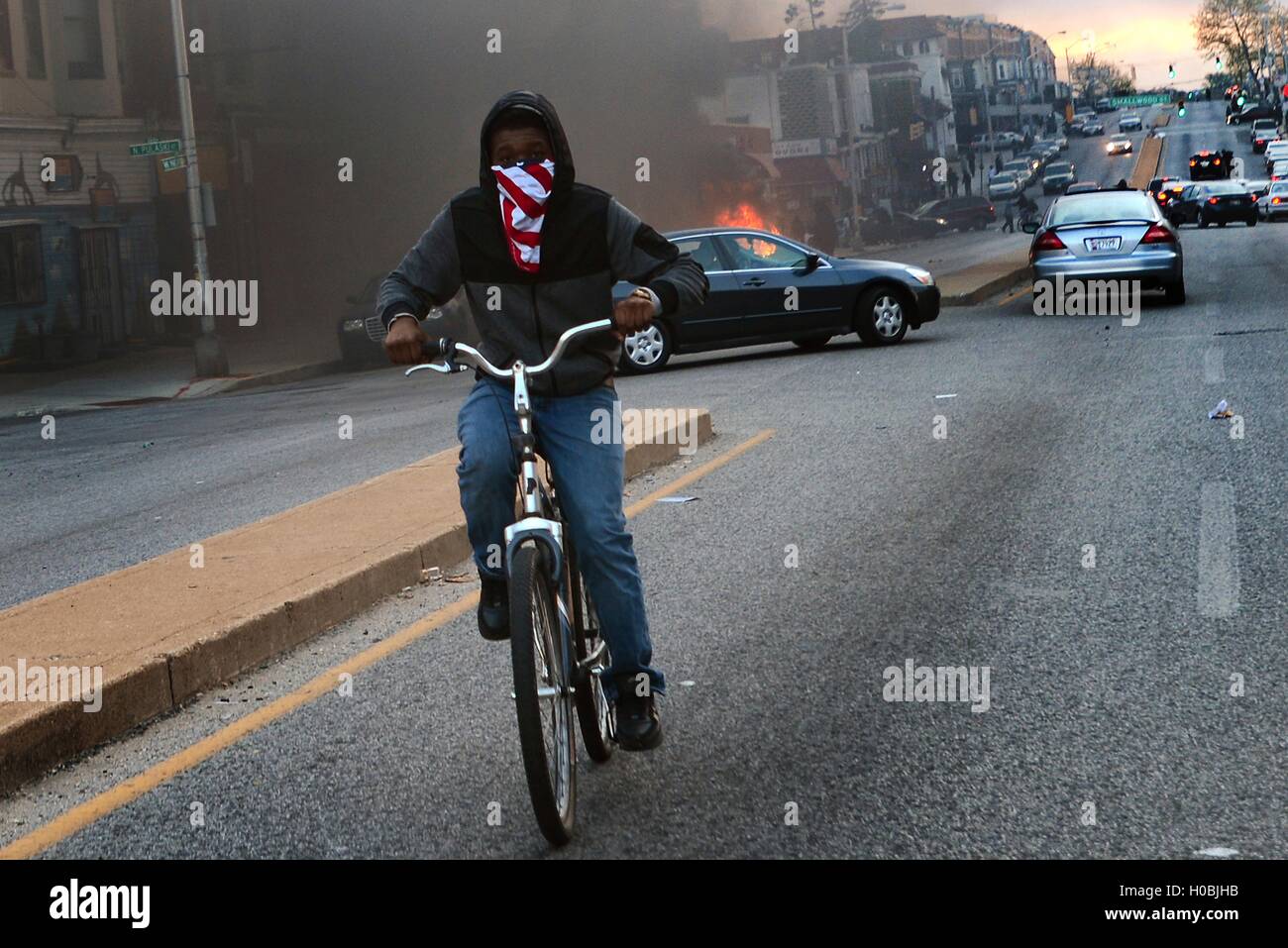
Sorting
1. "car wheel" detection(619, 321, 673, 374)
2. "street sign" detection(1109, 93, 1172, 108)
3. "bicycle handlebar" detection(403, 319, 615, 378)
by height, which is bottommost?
"car wheel" detection(619, 321, 673, 374)

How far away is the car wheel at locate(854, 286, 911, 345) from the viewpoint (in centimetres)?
1788

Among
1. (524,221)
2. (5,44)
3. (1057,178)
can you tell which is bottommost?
(524,221)

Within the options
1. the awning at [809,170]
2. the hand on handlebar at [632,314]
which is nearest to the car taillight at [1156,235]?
the hand on handlebar at [632,314]

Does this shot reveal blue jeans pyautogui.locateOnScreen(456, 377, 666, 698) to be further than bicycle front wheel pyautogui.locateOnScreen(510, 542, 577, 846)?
Yes

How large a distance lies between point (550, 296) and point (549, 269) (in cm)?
7

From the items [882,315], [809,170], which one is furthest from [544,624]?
[809,170]

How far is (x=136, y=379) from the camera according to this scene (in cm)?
2667

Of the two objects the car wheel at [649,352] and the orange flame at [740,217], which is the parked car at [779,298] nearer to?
the car wheel at [649,352]

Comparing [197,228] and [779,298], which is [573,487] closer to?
[779,298]

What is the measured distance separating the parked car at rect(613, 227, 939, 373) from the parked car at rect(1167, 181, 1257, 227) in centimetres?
3228

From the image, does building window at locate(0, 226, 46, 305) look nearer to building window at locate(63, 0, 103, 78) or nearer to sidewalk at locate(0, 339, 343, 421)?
sidewalk at locate(0, 339, 343, 421)
